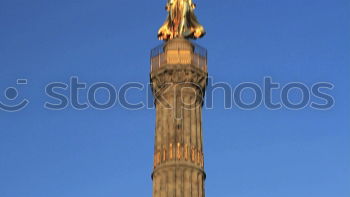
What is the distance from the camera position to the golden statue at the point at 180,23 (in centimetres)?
6588

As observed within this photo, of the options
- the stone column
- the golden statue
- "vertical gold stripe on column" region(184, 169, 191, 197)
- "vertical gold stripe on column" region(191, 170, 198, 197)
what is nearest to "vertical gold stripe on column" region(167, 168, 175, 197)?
the stone column

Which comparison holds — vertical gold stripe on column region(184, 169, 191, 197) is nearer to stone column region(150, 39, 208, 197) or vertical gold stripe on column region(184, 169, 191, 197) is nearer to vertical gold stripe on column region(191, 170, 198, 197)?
stone column region(150, 39, 208, 197)

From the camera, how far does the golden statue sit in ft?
216

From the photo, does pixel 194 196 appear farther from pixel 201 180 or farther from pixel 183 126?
pixel 183 126

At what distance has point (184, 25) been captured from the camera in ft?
216

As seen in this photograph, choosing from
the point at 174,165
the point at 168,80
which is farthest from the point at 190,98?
the point at 174,165

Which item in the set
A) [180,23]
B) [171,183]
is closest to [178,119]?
[171,183]

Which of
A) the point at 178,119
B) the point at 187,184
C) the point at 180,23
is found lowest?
the point at 187,184

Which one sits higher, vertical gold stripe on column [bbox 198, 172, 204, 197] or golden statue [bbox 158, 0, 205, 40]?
golden statue [bbox 158, 0, 205, 40]

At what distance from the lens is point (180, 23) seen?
65.8m

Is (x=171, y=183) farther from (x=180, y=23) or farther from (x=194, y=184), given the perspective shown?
(x=180, y=23)

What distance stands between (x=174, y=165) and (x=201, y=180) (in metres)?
2.68

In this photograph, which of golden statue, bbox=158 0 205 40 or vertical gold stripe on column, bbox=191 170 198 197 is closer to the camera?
vertical gold stripe on column, bbox=191 170 198 197

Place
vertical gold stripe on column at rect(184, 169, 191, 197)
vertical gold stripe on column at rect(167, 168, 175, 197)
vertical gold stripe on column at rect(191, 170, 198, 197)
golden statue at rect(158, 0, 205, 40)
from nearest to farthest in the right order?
vertical gold stripe on column at rect(167, 168, 175, 197)
vertical gold stripe on column at rect(184, 169, 191, 197)
vertical gold stripe on column at rect(191, 170, 198, 197)
golden statue at rect(158, 0, 205, 40)
